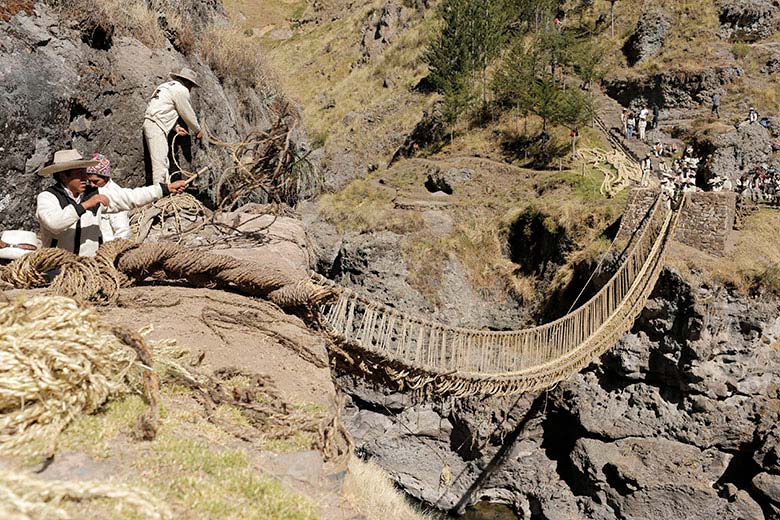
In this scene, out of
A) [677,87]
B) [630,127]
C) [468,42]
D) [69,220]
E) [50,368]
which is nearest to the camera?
[50,368]

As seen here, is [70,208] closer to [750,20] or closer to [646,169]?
[646,169]

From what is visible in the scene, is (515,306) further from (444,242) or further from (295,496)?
(295,496)

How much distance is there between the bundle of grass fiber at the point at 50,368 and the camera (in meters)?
1.64

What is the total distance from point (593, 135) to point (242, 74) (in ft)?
38.3

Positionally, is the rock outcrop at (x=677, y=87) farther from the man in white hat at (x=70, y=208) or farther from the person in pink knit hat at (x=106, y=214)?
the man in white hat at (x=70, y=208)

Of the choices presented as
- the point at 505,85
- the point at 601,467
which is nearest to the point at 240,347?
the point at 601,467

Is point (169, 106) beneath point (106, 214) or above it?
above

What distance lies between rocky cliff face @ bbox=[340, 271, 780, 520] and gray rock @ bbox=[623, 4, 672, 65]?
511 inches

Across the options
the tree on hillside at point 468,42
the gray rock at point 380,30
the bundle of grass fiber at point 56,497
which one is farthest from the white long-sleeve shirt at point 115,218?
the gray rock at point 380,30

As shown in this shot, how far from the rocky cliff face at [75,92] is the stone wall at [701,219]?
7.35 m

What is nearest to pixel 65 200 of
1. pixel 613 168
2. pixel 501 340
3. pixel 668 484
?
pixel 501 340

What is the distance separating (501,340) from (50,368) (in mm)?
6235

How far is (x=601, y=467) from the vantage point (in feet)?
34.8

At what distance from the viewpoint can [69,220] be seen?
2.99 meters
